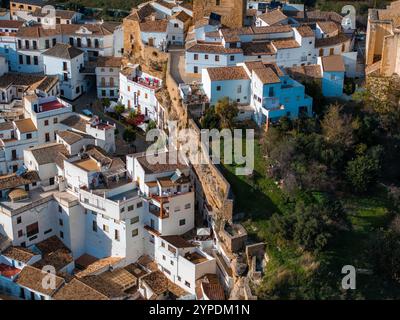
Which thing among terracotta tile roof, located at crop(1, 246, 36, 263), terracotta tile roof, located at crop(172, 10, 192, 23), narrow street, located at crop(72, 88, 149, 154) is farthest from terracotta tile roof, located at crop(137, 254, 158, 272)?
terracotta tile roof, located at crop(172, 10, 192, 23)

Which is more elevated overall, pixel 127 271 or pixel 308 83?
pixel 308 83

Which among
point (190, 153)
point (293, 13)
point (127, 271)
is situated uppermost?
point (293, 13)

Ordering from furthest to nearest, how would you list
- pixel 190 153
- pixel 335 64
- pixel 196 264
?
pixel 335 64, pixel 190 153, pixel 196 264

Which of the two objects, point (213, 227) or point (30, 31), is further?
point (30, 31)

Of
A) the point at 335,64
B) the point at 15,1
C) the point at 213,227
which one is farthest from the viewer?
the point at 15,1

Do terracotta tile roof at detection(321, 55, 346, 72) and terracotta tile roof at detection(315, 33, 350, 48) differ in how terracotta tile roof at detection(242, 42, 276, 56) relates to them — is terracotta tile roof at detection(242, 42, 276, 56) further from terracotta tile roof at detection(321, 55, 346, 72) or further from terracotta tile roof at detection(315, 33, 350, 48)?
terracotta tile roof at detection(321, 55, 346, 72)

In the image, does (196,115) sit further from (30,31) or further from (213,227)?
(30,31)

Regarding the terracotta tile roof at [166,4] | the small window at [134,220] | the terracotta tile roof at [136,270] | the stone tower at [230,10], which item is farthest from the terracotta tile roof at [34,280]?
the terracotta tile roof at [166,4]

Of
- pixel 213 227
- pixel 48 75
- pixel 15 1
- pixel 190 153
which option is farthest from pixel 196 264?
pixel 15 1
